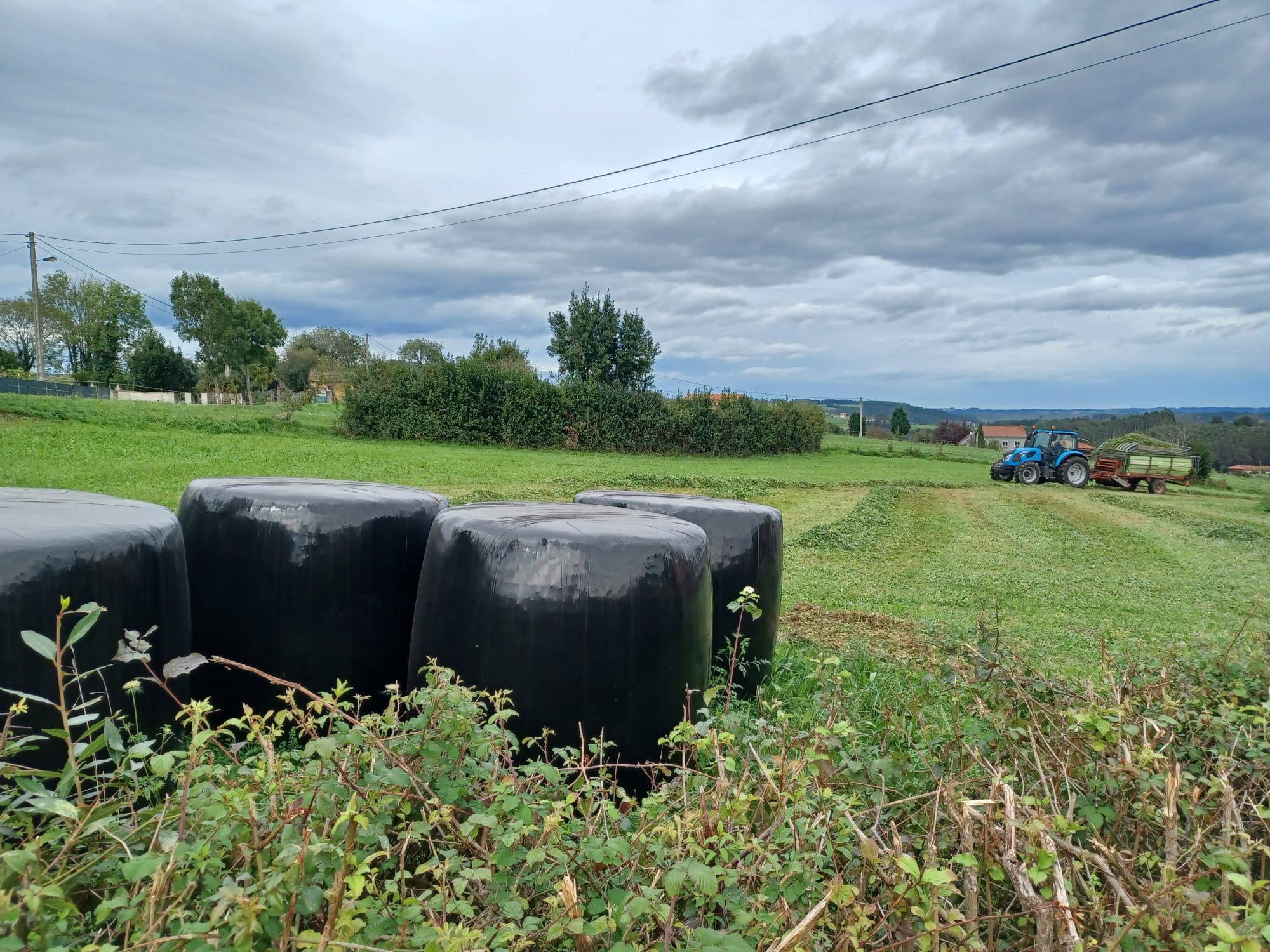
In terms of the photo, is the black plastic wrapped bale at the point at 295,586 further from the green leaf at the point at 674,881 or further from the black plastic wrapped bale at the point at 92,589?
the green leaf at the point at 674,881

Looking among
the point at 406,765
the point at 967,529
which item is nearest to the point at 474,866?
the point at 406,765

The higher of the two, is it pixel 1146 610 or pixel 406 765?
pixel 406 765

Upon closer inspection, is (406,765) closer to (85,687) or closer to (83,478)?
(85,687)

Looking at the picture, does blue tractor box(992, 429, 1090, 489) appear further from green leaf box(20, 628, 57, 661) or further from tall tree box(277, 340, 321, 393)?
tall tree box(277, 340, 321, 393)

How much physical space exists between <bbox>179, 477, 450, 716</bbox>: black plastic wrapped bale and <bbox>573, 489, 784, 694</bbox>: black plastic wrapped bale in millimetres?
1195

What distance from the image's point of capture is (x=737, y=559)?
412cm

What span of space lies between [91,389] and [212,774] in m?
61.7

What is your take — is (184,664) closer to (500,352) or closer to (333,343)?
(500,352)

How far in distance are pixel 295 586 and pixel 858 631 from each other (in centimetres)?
478

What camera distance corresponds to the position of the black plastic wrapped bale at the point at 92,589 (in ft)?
6.81

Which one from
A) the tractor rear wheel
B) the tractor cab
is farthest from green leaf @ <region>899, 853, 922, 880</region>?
the tractor cab

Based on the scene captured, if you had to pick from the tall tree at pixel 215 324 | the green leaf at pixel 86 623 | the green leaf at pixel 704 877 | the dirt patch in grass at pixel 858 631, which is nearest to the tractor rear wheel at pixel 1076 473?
the dirt patch in grass at pixel 858 631

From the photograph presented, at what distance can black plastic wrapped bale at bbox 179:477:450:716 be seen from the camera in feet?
10.4

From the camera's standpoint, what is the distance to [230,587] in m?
3.20
